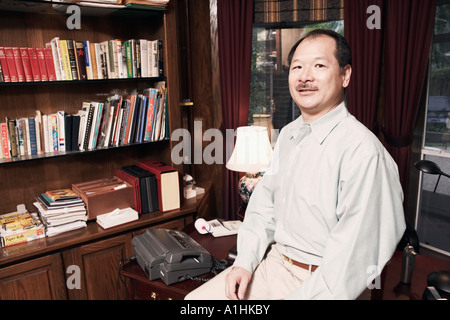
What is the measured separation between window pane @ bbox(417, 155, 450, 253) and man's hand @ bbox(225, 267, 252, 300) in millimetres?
1547

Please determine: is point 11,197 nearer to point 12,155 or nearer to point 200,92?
point 12,155

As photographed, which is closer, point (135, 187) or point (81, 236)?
point (81, 236)

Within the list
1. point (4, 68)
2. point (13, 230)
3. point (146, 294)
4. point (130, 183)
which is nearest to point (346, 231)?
point (146, 294)

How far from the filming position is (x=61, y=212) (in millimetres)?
2178

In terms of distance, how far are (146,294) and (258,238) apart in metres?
0.56

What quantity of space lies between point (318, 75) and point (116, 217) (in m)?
1.58

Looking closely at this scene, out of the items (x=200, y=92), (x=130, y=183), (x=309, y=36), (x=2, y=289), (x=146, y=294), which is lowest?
(x=2, y=289)

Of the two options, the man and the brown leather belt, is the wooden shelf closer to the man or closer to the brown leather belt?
the man

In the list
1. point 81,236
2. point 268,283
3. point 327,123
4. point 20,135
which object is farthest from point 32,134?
point 327,123

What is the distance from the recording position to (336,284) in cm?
109

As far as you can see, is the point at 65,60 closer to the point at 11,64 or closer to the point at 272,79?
the point at 11,64

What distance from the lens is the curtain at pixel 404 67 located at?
219 centimetres

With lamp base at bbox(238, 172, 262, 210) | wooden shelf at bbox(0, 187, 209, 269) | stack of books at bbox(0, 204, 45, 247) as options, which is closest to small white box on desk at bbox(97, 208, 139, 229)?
wooden shelf at bbox(0, 187, 209, 269)

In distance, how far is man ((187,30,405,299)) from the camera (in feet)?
3.58
